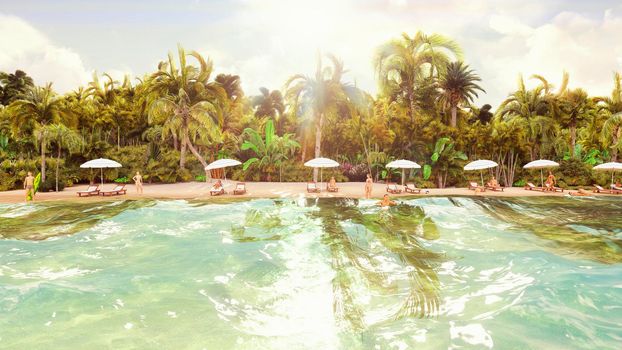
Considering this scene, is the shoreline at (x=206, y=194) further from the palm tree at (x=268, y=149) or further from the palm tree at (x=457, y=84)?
the palm tree at (x=457, y=84)

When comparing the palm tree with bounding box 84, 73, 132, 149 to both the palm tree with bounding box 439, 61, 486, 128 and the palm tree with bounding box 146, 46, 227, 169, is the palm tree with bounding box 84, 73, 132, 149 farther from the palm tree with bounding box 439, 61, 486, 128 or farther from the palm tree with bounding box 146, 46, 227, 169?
the palm tree with bounding box 439, 61, 486, 128

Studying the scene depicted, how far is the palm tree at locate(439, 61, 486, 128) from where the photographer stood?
1057 inches

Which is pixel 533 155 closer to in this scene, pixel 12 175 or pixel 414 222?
pixel 414 222

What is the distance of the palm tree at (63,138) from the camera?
20062mm

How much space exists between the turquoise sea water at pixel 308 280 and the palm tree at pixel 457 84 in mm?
14778

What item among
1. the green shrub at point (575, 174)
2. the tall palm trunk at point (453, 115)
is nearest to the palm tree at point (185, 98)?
the tall palm trunk at point (453, 115)

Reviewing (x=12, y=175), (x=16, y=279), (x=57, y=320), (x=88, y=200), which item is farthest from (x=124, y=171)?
(x=57, y=320)

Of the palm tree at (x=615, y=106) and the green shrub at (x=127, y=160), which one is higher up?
the palm tree at (x=615, y=106)

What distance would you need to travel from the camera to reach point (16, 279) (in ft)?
28.0

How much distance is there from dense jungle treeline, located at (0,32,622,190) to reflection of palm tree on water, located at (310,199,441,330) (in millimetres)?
9880

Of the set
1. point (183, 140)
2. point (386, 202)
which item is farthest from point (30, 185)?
point (386, 202)

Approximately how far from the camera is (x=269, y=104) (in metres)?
36.8

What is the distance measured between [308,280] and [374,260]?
2.02 m

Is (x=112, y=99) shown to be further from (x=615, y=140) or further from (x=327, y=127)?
(x=615, y=140)
